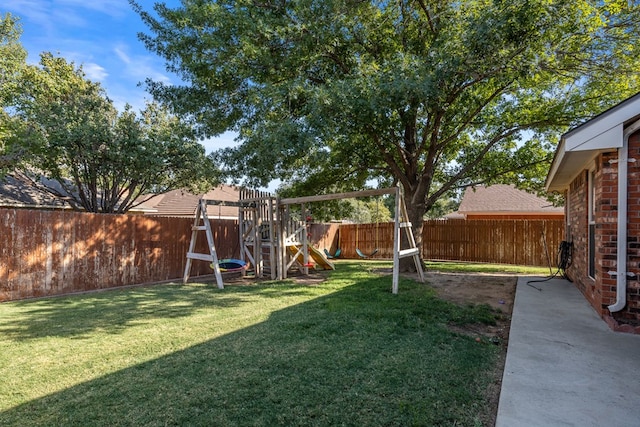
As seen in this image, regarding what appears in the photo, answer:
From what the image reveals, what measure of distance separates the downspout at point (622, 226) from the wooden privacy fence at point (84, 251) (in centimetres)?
934

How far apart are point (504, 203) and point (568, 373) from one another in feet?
57.0

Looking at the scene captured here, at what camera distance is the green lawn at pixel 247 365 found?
2498 mm

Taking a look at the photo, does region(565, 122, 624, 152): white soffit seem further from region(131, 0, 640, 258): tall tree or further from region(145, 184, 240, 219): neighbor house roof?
region(145, 184, 240, 219): neighbor house roof

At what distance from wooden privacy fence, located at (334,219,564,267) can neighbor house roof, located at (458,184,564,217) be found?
10.8 ft

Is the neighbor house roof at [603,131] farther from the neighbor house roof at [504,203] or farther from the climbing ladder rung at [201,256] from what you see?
the neighbor house roof at [504,203]

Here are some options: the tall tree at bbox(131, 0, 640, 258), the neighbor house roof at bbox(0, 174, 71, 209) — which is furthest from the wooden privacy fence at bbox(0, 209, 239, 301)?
the neighbor house roof at bbox(0, 174, 71, 209)

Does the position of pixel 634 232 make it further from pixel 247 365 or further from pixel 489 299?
pixel 247 365

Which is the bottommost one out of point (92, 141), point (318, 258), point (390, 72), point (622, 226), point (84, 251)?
point (318, 258)

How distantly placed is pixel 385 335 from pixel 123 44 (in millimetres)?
10491

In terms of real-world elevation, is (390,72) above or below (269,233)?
above

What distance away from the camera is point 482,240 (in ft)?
48.5

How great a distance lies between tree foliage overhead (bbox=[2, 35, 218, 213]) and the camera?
951 cm

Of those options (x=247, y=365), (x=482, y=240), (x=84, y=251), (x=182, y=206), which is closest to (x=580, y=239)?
(x=247, y=365)

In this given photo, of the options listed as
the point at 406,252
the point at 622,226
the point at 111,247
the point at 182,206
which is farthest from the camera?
the point at 182,206
